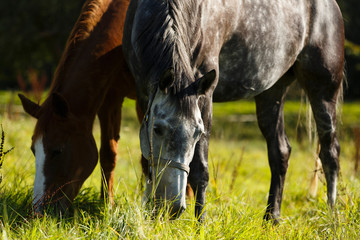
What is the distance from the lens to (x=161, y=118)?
2.48m

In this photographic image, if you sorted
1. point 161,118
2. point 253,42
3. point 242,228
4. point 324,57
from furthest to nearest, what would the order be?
1. point 324,57
2. point 253,42
3. point 242,228
4. point 161,118

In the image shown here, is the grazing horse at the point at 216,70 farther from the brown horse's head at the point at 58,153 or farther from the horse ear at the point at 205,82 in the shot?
the brown horse's head at the point at 58,153

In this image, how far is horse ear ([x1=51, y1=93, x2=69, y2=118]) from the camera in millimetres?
3096

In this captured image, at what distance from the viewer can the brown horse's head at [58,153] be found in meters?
3.03

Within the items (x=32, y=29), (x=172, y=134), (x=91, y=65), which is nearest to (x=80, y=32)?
(x=91, y=65)

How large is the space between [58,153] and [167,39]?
1.20 m

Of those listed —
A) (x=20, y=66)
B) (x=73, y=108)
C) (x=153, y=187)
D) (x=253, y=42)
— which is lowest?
(x=20, y=66)

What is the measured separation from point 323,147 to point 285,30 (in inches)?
48.4

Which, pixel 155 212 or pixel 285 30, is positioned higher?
pixel 285 30

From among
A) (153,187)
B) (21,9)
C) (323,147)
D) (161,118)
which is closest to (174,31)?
(161,118)

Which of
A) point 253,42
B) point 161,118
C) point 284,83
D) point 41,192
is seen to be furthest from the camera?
point 284,83

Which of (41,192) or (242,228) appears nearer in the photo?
(242,228)

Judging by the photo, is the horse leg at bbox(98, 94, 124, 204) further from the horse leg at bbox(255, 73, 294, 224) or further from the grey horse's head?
the grey horse's head

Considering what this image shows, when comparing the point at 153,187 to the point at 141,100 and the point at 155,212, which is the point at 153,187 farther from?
the point at 141,100
